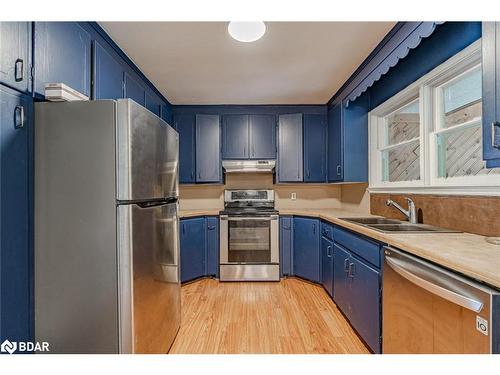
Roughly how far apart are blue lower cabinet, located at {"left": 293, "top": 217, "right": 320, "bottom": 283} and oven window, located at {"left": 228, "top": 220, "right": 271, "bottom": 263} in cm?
35

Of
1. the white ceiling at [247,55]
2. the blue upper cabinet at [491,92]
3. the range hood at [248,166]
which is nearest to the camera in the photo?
the blue upper cabinet at [491,92]

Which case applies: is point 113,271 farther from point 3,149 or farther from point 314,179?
point 314,179

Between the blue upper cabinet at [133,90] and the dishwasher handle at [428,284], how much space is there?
7.57ft

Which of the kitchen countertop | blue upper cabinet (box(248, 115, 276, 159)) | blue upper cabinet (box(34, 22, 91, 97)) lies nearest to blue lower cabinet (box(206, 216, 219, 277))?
blue upper cabinet (box(248, 115, 276, 159))

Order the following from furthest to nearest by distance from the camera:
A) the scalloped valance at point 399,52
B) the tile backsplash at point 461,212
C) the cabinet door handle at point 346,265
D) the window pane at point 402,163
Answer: the window pane at point 402,163 → the cabinet door handle at point 346,265 → the scalloped valance at point 399,52 → the tile backsplash at point 461,212

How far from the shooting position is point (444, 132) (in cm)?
185

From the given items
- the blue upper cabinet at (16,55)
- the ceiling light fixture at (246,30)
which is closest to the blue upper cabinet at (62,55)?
the blue upper cabinet at (16,55)

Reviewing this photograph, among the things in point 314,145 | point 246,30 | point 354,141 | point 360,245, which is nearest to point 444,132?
point 360,245

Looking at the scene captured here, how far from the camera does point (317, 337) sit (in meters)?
1.94

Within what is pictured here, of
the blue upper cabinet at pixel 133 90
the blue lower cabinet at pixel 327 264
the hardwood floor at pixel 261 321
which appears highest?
the blue upper cabinet at pixel 133 90

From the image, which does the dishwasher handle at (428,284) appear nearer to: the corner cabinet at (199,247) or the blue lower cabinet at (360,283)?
the blue lower cabinet at (360,283)

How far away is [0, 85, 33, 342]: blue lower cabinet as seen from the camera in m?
1.11

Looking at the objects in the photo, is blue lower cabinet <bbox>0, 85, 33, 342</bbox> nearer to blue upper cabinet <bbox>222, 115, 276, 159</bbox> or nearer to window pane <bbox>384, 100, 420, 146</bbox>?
blue upper cabinet <bbox>222, 115, 276, 159</bbox>

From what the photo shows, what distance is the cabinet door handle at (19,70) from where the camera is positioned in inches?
45.1
